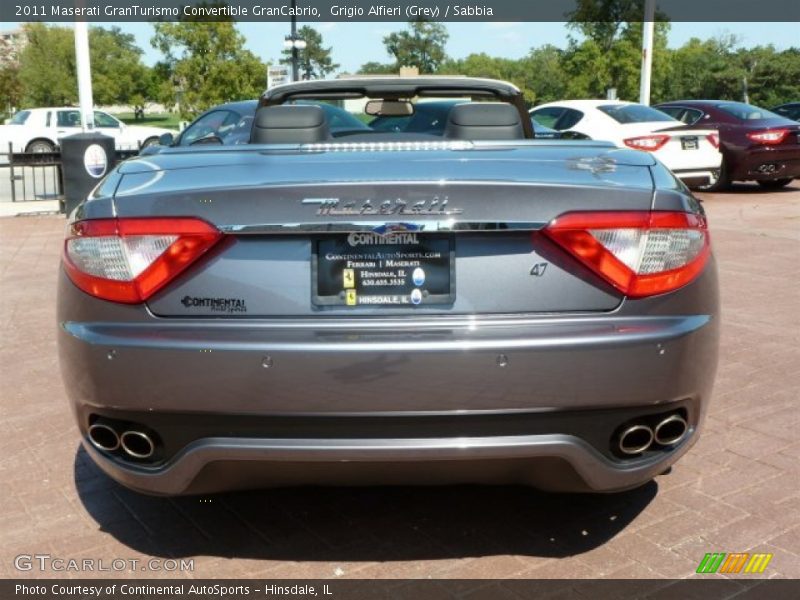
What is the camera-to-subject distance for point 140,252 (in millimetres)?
2572

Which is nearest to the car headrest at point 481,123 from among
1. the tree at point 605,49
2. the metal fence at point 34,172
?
the metal fence at point 34,172

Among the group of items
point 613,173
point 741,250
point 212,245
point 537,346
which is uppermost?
point 613,173

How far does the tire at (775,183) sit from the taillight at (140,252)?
15324 millimetres

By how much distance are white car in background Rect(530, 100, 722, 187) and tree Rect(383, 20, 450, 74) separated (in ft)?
297

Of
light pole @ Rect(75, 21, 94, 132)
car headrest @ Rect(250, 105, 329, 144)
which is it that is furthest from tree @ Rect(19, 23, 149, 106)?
car headrest @ Rect(250, 105, 329, 144)

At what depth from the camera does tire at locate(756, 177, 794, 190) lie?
16.1 m

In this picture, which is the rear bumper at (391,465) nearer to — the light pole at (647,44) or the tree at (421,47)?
the light pole at (647,44)

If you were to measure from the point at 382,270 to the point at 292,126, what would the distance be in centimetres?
143

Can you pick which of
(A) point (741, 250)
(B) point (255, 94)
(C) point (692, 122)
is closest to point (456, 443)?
(A) point (741, 250)

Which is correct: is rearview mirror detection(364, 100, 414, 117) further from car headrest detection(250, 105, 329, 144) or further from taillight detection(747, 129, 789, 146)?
taillight detection(747, 129, 789, 146)

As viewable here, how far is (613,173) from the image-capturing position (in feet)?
8.96

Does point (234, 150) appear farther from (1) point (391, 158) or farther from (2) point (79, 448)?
(2) point (79, 448)

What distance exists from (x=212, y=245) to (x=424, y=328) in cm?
65

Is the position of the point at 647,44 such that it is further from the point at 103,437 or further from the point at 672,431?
the point at 103,437
